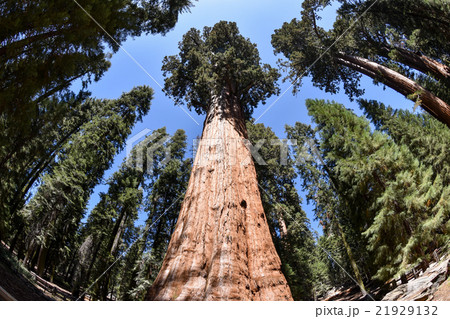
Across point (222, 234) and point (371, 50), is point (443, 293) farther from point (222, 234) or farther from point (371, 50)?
point (371, 50)

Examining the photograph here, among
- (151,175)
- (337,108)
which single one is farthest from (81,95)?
(337,108)

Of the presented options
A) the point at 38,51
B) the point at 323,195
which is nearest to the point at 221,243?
the point at 38,51

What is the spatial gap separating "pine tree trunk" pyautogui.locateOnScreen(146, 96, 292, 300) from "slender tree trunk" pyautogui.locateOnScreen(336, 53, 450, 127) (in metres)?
7.79

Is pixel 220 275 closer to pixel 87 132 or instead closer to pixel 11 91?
pixel 11 91

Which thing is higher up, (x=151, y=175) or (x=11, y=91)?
(x=151, y=175)

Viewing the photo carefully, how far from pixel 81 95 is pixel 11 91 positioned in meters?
12.9

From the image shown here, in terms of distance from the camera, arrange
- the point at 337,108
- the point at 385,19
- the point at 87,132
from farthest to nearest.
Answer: the point at 87,132
the point at 385,19
the point at 337,108

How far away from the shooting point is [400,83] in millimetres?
10000

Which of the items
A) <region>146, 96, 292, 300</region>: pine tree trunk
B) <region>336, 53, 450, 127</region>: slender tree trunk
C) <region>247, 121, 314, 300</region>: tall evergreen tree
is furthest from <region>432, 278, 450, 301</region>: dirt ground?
<region>247, 121, 314, 300</region>: tall evergreen tree

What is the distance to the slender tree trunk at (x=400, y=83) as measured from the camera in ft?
26.6

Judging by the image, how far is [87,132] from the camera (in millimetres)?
13375

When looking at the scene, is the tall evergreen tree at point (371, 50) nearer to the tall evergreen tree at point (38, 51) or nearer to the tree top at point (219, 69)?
the tree top at point (219, 69)

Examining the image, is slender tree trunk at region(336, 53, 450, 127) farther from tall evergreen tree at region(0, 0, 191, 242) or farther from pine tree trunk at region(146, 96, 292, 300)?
tall evergreen tree at region(0, 0, 191, 242)

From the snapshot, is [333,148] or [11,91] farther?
[333,148]
